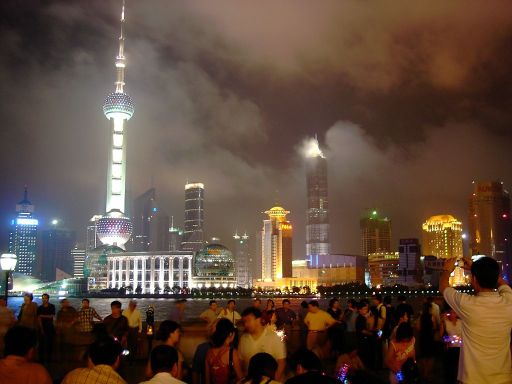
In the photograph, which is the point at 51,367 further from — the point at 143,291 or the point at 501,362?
the point at 143,291

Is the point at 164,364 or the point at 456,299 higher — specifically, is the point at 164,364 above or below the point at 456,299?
below

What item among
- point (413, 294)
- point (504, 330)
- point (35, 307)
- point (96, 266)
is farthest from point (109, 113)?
point (504, 330)

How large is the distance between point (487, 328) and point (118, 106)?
190103mm

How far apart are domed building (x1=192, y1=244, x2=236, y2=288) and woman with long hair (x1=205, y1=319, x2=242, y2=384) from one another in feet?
567

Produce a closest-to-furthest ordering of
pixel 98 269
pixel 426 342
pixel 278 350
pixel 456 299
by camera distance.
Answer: pixel 456 299, pixel 278 350, pixel 426 342, pixel 98 269

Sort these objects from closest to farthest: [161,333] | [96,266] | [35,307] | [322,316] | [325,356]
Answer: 1. [161,333]
2. [322,316]
3. [325,356]
4. [35,307]
5. [96,266]

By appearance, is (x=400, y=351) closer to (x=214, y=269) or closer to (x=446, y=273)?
(x=446, y=273)

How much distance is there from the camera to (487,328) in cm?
588

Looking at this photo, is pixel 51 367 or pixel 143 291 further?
pixel 143 291

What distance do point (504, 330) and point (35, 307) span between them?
536 inches

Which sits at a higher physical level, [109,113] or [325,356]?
[109,113]

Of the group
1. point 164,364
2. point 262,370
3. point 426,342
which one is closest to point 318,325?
point 426,342

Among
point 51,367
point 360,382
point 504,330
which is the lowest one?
point 51,367

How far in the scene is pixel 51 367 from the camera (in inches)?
597
